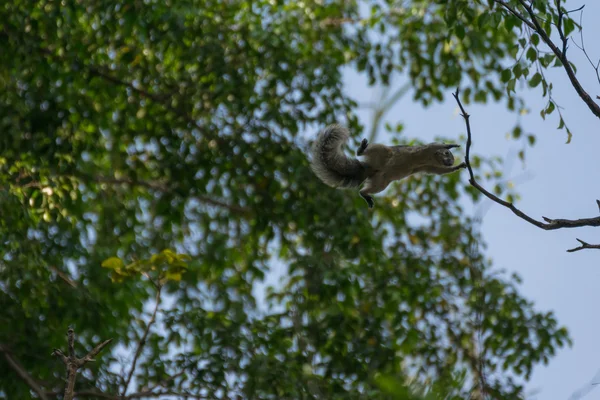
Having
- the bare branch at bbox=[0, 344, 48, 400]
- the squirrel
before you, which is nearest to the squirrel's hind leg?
the squirrel

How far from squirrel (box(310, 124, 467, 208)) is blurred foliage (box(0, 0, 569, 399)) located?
78 cm

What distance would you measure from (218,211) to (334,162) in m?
2.52

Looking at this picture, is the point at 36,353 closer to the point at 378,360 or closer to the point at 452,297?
the point at 378,360

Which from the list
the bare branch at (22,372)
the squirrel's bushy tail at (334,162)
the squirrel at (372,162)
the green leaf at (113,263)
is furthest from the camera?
the bare branch at (22,372)

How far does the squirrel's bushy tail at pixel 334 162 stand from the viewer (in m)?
2.58

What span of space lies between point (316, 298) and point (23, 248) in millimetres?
1343

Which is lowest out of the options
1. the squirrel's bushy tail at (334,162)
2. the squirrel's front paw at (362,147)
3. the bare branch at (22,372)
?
the squirrel's front paw at (362,147)

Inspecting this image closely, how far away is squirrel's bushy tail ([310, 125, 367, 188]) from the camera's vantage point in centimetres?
258

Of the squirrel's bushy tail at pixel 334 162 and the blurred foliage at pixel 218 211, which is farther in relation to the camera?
the blurred foliage at pixel 218 211

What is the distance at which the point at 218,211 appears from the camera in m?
5.03

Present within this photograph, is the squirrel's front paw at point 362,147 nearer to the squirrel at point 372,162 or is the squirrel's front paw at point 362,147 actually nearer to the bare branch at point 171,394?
the squirrel at point 372,162

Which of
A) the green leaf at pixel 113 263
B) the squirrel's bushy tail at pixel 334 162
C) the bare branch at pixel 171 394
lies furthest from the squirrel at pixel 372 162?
the bare branch at pixel 171 394

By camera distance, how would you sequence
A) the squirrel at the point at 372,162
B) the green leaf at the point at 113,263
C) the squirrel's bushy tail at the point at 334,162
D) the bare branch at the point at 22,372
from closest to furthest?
the squirrel at the point at 372,162 < the squirrel's bushy tail at the point at 334,162 < the green leaf at the point at 113,263 < the bare branch at the point at 22,372

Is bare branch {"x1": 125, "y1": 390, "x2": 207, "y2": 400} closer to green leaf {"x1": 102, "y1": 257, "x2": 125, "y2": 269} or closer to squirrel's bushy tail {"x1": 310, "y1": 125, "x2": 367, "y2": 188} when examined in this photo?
green leaf {"x1": 102, "y1": 257, "x2": 125, "y2": 269}
